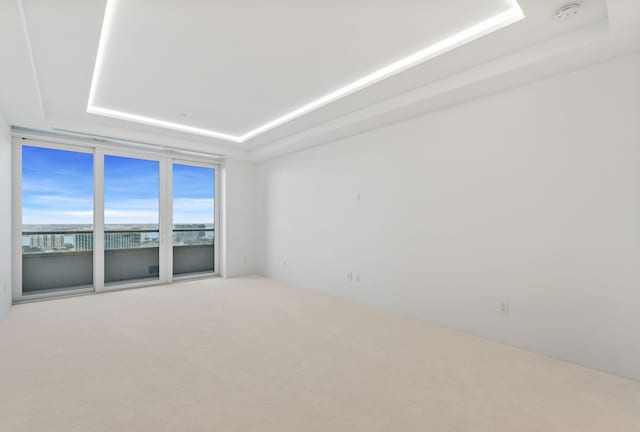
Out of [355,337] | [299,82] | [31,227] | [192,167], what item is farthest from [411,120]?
[31,227]

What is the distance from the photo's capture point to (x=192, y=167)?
6.36 meters

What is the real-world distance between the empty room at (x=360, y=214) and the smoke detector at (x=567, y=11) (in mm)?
19

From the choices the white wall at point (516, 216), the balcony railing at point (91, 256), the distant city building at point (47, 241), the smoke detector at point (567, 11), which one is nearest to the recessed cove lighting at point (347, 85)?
the smoke detector at point (567, 11)

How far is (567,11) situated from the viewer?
2.09m

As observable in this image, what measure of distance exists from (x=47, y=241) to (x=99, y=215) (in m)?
0.95

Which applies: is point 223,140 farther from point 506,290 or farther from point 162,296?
point 506,290

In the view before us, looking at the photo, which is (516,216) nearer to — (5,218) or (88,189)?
(5,218)

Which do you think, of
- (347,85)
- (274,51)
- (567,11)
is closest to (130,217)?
(274,51)

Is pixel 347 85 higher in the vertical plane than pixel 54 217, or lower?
higher

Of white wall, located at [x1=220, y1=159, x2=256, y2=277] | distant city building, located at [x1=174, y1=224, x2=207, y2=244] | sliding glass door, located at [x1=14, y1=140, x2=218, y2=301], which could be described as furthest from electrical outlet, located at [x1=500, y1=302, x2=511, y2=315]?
distant city building, located at [x1=174, y1=224, x2=207, y2=244]

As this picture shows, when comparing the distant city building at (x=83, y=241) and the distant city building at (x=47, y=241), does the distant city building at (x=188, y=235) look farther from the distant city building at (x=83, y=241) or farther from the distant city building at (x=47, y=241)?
the distant city building at (x=47, y=241)

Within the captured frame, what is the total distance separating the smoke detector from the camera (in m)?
2.05

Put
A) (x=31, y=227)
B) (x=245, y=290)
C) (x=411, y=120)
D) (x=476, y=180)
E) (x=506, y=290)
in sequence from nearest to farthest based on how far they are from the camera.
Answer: (x=506, y=290) < (x=476, y=180) < (x=411, y=120) < (x=31, y=227) < (x=245, y=290)

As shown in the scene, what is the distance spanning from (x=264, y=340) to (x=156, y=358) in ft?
3.27
